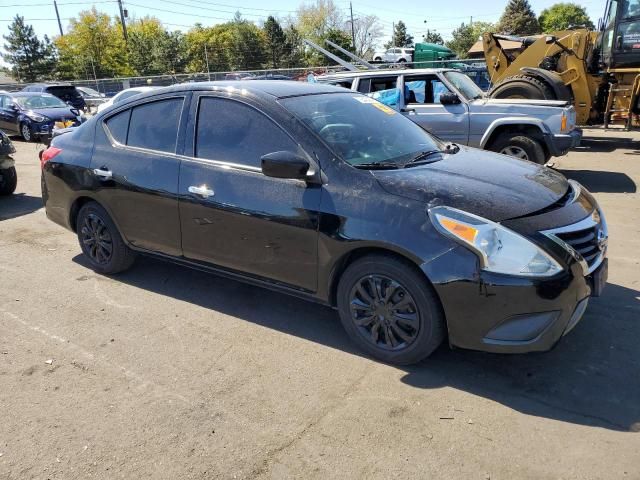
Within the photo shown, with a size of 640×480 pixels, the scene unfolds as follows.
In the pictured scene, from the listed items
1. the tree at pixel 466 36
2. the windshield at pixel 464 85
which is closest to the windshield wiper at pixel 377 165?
the windshield at pixel 464 85

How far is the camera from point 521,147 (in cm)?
799

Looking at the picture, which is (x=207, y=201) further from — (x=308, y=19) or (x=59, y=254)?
(x=308, y=19)

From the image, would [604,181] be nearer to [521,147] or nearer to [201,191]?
[521,147]

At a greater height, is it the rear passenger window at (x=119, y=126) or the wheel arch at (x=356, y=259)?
the rear passenger window at (x=119, y=126)

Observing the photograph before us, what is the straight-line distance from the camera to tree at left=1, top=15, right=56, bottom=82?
53219 mm

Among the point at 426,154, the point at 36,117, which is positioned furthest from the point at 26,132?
the point at 426,154

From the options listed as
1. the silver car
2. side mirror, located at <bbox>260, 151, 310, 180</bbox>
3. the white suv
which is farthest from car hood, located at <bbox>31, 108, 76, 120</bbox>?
the white suv

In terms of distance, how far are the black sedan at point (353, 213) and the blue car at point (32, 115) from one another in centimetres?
1255

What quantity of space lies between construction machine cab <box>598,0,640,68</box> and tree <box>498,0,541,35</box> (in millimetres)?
69126

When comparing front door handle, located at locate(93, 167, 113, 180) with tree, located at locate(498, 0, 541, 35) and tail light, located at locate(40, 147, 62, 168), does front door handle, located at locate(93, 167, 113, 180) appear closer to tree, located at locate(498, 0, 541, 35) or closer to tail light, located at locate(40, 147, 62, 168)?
tail light, located at locate(40, 147, 62, 168)

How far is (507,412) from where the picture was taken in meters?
2.82

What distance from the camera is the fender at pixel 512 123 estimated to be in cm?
780

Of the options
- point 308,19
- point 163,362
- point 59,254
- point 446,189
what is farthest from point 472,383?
point 308,19

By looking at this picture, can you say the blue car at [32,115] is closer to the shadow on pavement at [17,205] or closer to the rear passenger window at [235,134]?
the shadow on pavement at [17,205]
